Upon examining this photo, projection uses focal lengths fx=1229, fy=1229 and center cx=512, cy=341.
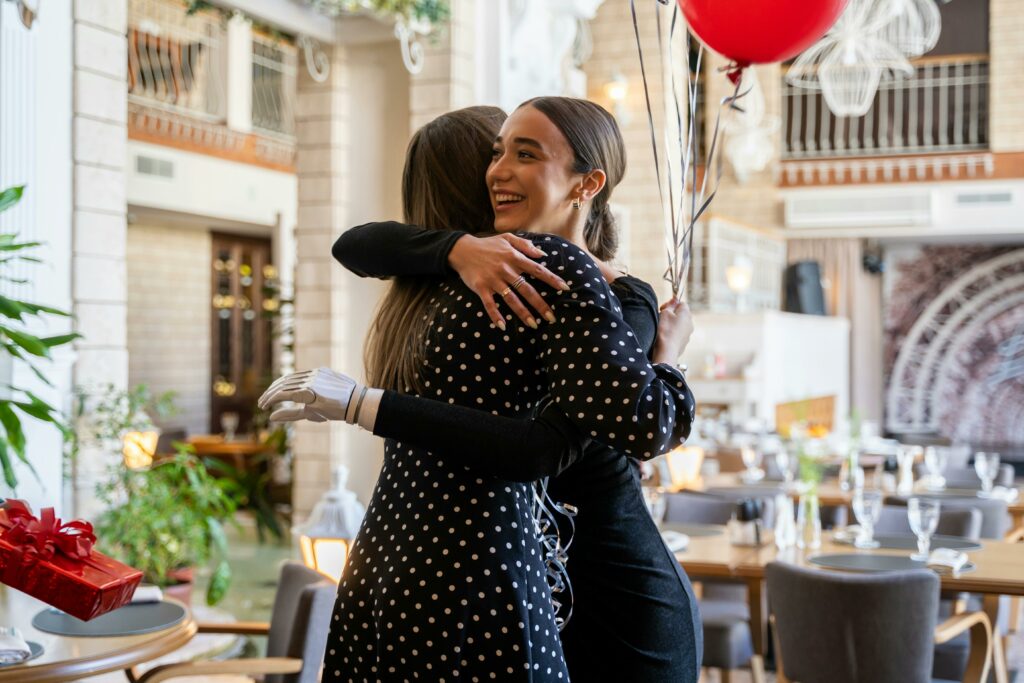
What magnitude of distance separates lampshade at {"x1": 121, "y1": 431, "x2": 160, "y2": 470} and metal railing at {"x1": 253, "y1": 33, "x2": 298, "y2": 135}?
1025 centimetres

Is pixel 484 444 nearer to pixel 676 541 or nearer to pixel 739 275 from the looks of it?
pixel 676 541

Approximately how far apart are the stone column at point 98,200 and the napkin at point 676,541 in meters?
2.27

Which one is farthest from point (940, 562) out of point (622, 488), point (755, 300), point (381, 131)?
point (755, 300)

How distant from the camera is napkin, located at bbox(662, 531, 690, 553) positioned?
4145 mm

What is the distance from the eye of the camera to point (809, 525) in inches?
181

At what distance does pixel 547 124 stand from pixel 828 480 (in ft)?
19.6

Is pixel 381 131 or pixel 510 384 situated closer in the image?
pixel 510 384

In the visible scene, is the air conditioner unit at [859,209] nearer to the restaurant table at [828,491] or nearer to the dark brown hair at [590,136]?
the restaurant table at [828,491]

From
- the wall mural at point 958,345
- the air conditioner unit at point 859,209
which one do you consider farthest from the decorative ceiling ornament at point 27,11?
the wall mural at point 958,345

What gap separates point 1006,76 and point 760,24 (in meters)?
16.5

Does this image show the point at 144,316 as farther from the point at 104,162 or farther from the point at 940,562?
the point at 940,562

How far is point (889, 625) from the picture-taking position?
3268 millimetres

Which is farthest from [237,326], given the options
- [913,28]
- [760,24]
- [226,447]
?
[760,24]

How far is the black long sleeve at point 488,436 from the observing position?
54.9 inches
